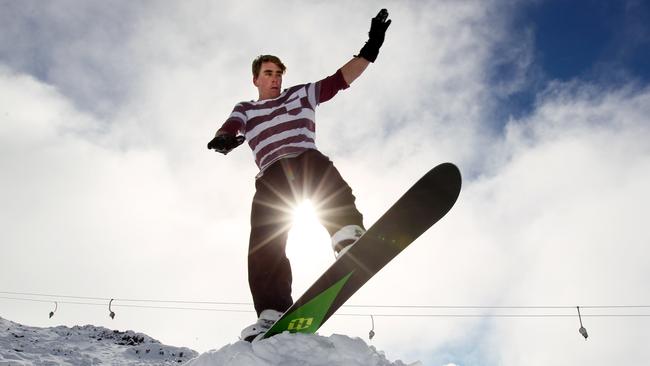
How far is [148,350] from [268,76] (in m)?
7.87

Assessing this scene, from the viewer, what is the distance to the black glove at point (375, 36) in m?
3.02

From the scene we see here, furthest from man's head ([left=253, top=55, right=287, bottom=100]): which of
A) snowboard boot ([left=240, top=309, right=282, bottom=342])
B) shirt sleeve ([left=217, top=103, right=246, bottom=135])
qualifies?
snowboard boot ([left=240, top=309, right=282, bottom=342])

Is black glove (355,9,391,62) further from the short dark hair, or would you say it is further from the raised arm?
the short dark hair

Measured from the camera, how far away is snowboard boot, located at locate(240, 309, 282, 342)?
2.51m

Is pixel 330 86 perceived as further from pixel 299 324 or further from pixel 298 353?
pixel 298 353

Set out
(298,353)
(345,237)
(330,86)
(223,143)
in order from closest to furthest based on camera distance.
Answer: (298,353), (345,237), (223,143), (330,86)

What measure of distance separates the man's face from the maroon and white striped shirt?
0.51 ft

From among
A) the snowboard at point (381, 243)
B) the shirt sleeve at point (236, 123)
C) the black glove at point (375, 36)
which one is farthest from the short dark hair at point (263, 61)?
the snowboard at point (381, 243)

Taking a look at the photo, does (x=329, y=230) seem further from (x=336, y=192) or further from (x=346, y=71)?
(x=346, y=71)

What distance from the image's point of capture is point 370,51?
3.10m

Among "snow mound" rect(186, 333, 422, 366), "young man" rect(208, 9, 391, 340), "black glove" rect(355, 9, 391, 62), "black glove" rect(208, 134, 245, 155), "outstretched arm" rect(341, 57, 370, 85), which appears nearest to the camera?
"snow mound" rect(186, 333, 422, 366)

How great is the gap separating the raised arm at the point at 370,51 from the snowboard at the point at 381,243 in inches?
45.8

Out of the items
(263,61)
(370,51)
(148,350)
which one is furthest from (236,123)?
(148,350)

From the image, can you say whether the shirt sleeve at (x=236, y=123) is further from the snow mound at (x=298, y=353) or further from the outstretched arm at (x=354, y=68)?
the snow mound at (x=298, y=353)
